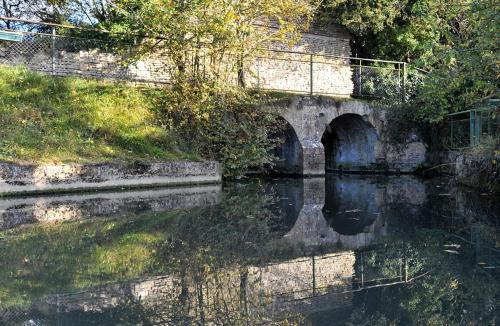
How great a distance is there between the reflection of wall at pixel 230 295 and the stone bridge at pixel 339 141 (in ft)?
41.5

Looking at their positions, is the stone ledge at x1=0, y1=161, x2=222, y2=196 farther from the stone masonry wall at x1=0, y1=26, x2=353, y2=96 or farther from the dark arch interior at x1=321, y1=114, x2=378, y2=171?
the dark arch interior at x1=321, y1=114, x2=378, y2=171

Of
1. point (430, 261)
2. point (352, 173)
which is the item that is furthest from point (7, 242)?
point (352, 173)

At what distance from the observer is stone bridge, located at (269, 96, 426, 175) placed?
18094 millimetres

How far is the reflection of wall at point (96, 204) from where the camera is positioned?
8156 millimetres

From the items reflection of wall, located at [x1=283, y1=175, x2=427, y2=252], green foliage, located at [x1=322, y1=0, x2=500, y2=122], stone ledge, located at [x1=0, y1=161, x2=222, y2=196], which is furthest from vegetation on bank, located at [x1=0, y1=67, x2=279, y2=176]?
green foliage, located at [x1=322, y1=0, x2=500, y2=122]

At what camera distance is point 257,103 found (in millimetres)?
16031

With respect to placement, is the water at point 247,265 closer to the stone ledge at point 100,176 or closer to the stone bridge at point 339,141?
the stone ledge at point 100,176

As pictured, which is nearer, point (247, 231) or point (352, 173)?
point (247, 231)

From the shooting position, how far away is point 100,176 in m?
12.1

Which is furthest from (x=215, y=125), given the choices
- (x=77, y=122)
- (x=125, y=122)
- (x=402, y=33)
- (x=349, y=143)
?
(x=402, y=33)

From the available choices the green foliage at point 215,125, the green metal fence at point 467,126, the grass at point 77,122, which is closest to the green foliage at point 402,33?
the green metal fence at point 467,126

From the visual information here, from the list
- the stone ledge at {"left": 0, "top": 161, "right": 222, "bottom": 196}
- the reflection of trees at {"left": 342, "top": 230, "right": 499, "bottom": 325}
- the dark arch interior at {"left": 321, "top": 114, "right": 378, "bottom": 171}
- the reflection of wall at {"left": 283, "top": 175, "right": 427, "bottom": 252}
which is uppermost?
the dark arch interior at {"left": 321, "top": 114, "right": 378, "bottom": 171}

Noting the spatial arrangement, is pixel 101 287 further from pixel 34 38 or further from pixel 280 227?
pixel 34 38

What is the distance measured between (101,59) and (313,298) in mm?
13218
